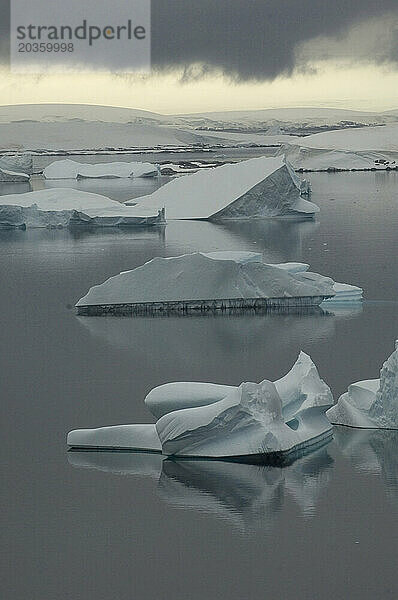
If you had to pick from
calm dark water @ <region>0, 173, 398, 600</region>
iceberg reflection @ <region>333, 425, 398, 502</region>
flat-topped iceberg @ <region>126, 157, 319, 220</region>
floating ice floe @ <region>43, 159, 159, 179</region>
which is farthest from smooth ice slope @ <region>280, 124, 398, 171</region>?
iceberg reflection @ <region>333, 425, 398, 502</region>

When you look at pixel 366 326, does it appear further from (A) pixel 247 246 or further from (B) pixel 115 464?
(A) pixel 247 246

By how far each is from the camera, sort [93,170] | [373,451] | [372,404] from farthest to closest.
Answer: [93,170]
[372,404]
[373,451]

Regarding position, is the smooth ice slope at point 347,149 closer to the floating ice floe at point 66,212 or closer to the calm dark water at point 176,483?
the floating ice floe at point 66,212

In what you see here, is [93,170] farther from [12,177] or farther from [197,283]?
[197,283]

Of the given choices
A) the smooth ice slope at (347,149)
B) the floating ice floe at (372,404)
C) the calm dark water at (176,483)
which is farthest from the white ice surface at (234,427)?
the smooth ice slope at (347,149)

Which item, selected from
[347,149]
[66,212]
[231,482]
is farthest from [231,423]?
[347,149]

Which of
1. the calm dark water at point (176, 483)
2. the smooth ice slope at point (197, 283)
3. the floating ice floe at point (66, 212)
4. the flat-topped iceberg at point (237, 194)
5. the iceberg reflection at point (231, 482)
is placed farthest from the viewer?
the floating ice floe at point (66, 212)

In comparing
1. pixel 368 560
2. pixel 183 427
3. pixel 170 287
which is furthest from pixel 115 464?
pixel 170 287
